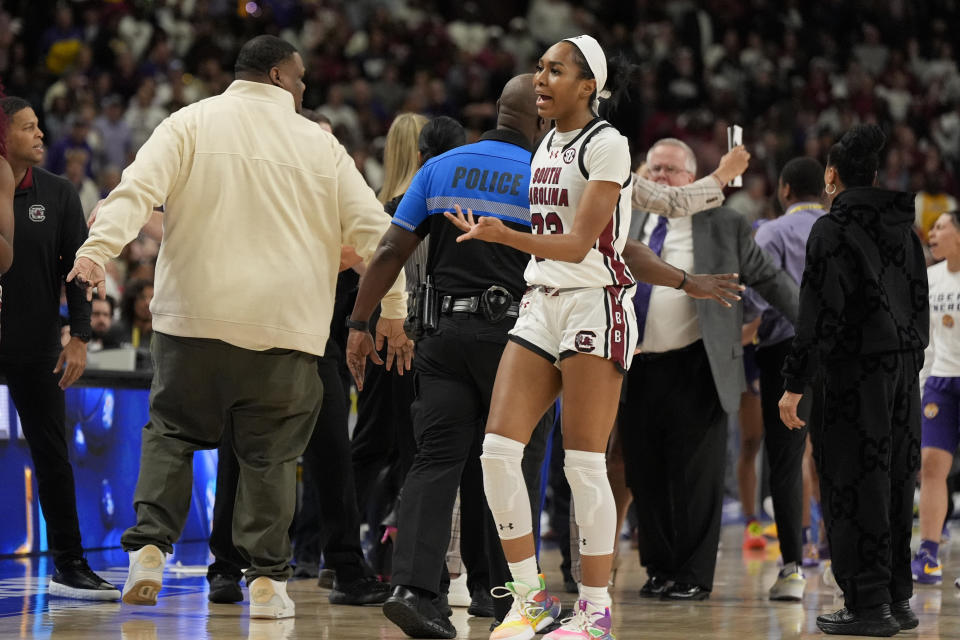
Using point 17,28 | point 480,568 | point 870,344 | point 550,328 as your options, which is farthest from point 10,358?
point 17,28

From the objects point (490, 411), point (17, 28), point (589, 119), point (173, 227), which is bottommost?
point (490, 411)

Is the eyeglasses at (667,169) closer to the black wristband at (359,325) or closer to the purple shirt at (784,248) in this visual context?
the purple shirt at (784,248)

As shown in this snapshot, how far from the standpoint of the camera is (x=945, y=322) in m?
6.42

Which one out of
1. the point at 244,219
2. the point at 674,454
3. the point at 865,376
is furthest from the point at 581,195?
the point at 674,454

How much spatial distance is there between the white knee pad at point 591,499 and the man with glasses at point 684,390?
5.75 ft

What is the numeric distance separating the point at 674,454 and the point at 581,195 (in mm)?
2095

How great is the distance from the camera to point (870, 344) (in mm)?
4637

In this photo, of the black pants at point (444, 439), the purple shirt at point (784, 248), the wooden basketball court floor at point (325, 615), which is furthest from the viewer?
the purple shirt at point (784, 248)

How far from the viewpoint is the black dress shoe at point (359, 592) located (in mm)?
5188

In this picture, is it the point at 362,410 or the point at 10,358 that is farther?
the point at 362,410

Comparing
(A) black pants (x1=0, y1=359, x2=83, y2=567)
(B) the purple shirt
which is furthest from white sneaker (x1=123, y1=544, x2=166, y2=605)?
(B) the purple shirt

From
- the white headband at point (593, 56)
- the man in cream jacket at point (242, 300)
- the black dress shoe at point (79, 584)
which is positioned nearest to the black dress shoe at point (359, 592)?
the man in cream jacket at point (242, 300)

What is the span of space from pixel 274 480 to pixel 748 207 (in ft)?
34.3

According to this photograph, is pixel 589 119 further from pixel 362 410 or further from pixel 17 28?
pixel 17 28
